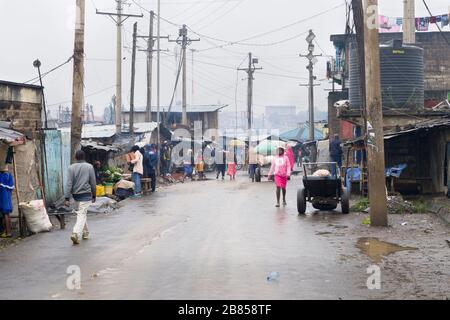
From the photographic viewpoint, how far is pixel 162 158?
116 ft

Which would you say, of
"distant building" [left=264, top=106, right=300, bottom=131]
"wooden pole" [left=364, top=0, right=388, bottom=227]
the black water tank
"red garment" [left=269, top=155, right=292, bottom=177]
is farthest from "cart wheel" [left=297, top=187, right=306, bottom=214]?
"distant building" [left=264, top=106, right=300, bottom=131]

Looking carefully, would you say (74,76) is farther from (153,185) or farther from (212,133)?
(212,133)

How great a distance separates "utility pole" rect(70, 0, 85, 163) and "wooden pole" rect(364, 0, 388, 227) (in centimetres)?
798

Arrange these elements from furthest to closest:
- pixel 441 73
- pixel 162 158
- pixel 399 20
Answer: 1. pixel 441 73
2. pixel 162 158
3. pixel 399 20

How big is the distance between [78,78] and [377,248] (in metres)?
9.96

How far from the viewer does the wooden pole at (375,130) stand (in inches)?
521

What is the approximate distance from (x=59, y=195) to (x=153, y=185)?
576 centimetres

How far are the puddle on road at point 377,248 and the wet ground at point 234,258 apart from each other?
0.02 metres

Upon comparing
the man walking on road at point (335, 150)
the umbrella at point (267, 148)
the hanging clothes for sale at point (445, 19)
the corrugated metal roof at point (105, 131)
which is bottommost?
the man walking on road at point (335, 150)

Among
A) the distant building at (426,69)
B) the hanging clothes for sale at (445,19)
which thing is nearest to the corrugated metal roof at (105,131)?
the distant building at (426,69)

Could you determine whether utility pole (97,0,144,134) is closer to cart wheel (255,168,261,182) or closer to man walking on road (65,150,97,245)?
cart wheel (255,168,261,182)

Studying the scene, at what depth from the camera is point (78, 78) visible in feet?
A: 56.4

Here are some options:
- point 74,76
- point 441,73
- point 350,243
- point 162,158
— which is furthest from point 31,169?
point 441,73

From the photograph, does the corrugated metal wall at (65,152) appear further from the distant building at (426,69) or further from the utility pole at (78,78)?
the distant building at (426,69)
